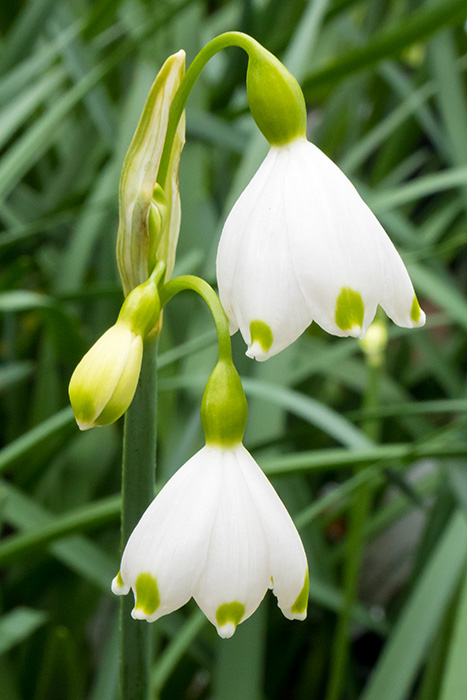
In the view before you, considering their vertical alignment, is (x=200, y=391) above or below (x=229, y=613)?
below

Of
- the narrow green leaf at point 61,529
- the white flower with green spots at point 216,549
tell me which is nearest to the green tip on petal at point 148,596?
the white flower with green spots at point 216,549

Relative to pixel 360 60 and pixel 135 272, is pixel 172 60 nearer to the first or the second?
pixel 135 272

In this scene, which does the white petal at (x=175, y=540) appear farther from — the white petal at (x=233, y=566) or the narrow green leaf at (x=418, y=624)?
the narrow green leaf at (x=418, y=624)

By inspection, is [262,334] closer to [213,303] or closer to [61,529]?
[213,303]

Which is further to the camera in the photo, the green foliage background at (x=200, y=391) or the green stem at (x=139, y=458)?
the green foliage background at (x=200, y=391)

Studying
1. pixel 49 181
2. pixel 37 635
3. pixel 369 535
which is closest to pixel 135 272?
pixel 37 635

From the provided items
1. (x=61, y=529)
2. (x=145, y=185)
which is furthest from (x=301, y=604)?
(x=61, y=529)
